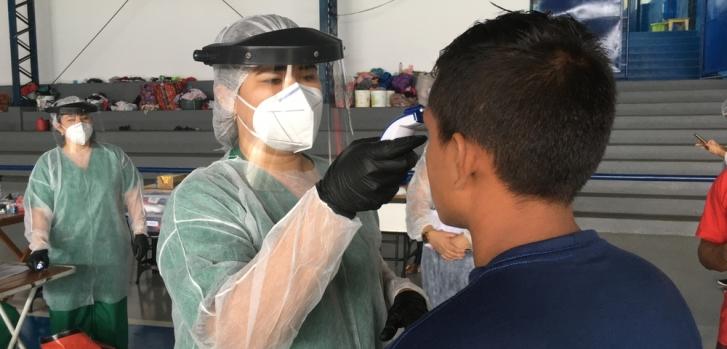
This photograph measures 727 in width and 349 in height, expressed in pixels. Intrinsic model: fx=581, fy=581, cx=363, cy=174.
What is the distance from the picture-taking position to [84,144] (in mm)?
3289

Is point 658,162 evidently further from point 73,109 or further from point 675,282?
point 73,109

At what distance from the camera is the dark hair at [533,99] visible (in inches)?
29.0

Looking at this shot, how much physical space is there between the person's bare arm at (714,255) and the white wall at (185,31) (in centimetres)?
567

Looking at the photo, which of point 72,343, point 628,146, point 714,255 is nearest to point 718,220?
point 714,255

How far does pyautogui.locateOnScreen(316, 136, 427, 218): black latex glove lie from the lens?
0.91 m

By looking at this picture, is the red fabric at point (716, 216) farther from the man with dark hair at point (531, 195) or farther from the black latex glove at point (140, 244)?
the black latex glove at point (140, 244)

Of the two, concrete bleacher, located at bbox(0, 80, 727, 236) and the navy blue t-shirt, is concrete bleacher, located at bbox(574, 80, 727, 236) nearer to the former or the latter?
concrete bleacher, located at bbox(0, 80, 727, 236)

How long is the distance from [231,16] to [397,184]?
8600 millimetres

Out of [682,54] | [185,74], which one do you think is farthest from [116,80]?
[682,54]

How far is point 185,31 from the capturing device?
9.13m

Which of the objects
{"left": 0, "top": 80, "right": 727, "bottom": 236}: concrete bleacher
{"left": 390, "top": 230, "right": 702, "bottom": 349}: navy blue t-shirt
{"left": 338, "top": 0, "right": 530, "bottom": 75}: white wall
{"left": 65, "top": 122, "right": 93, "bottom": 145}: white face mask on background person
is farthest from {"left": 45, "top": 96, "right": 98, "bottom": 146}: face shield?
{"left": 338, "top": 0, "right": 530, "bottom": 75}: white wall

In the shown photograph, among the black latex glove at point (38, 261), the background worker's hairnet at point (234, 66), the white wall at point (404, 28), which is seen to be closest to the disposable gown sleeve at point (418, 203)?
the background worker's hairnet at point (234, 66)

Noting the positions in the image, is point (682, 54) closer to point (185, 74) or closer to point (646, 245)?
point (646, 245)

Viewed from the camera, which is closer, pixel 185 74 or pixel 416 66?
pixel 416 66
